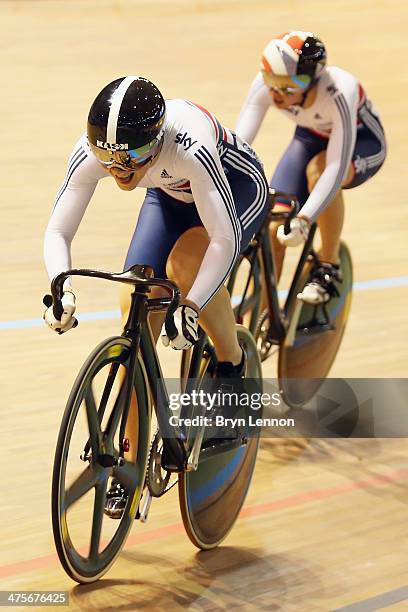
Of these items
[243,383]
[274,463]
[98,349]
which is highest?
[98,349]

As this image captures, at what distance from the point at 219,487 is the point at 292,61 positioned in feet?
5.08

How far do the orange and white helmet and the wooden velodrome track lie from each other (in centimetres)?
132

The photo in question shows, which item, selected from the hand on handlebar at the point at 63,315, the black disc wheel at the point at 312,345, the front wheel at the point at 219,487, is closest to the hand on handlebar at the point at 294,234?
the front wheel at the point at 219,487

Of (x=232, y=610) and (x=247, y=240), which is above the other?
(x=247, y=240)

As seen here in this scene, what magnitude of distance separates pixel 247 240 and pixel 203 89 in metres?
5.60

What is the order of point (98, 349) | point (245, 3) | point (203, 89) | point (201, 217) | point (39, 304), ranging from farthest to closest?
point (245, 3) → point (203, 89) → point (39, 304) → point (201, 217) → point (98, 349)

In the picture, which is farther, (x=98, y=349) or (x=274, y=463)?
(x=274, y=463)

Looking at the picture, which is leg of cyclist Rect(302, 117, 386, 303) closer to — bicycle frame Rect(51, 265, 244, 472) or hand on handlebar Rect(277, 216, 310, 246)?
hand on handlebar Rect(277, 216, 310, 246)

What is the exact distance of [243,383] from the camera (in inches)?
142

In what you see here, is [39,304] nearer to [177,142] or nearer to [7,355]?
[7,355]

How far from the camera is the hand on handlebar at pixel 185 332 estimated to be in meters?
2.91

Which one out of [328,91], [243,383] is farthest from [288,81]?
[243,383]

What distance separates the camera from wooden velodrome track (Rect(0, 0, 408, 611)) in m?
3.40

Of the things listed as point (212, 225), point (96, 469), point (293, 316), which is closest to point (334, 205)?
point (293, 316)
